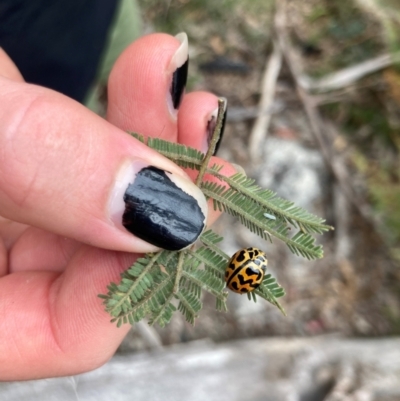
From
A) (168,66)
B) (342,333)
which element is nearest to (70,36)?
(168,66)

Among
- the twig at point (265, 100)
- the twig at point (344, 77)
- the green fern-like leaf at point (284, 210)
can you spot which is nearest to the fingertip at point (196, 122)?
the green fern-like leaf at point (284, 210)

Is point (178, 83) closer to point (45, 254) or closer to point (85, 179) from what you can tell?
point (85, 179)

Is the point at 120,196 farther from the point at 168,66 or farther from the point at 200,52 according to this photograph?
the point at 200,52

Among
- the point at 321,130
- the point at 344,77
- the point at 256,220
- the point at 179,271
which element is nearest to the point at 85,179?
the point at 179,271

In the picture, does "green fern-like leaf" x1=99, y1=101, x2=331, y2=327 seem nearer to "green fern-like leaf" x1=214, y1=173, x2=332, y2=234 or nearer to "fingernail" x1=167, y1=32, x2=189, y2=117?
"green fern-like leaf" x1=214, y1=173, x2=332, y2=234

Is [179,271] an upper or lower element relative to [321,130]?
upper

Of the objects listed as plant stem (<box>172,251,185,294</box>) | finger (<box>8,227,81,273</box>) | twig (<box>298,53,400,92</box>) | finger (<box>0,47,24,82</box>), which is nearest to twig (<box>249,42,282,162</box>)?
twig (<box>298,53,400,92</box>)

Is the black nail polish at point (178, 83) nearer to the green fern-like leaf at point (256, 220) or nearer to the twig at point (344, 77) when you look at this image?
the green fern-like leaf at point (256, 220)
